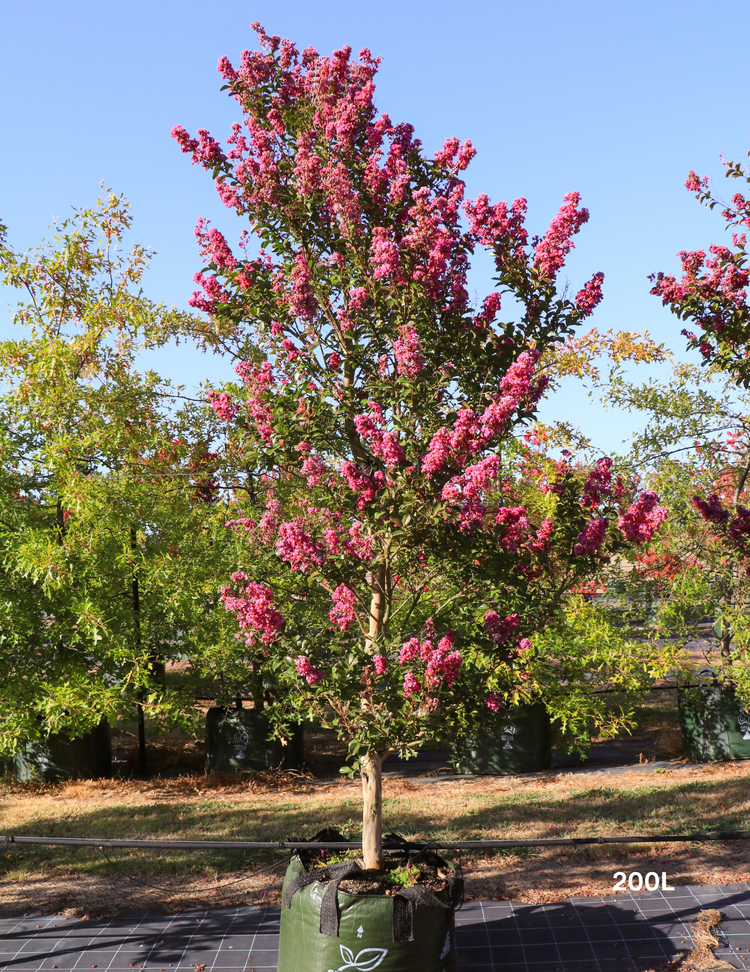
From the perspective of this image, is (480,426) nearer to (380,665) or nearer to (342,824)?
(380,665)

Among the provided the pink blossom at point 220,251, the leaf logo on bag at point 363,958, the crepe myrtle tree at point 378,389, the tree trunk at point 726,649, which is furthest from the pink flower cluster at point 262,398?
the tree trunk at point 726,649

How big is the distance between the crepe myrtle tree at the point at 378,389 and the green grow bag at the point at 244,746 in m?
6.45

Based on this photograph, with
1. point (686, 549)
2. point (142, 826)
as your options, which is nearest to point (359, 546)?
point (142, 826)

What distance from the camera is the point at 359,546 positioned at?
5.02 m

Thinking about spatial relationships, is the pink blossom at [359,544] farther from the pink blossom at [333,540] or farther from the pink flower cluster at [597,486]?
the pink flower cluster at [597,486]

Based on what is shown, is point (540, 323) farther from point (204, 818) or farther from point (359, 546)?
point (204, 818)

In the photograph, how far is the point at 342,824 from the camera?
894 centimetres

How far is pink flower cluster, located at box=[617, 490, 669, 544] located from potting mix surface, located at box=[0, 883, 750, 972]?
303 cm

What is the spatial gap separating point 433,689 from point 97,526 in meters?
7.01

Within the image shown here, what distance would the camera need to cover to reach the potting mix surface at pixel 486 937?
18.7 feet

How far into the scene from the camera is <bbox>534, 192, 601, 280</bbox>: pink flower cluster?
484 cm

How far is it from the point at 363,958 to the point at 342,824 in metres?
4.17

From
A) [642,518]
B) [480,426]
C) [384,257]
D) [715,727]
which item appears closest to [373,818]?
[642,518]

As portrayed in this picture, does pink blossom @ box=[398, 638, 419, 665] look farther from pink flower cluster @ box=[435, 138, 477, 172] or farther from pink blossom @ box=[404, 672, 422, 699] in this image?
pink flower cluster @ box=[435, 138, 477, 172]
